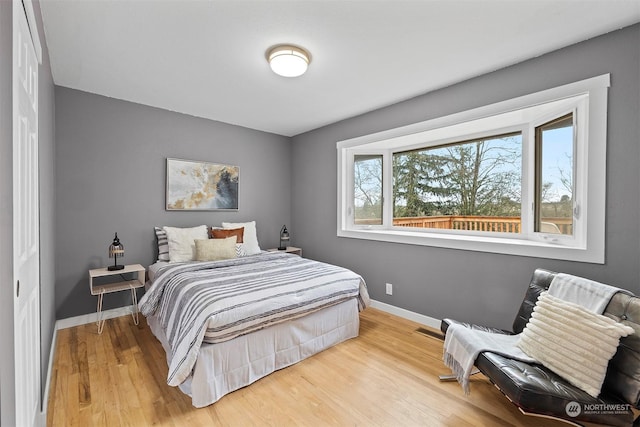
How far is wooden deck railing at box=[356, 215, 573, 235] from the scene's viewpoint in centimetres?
246

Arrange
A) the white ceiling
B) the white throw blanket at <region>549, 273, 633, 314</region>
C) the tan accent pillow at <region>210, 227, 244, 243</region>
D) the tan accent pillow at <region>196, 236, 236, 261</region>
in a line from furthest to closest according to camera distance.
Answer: the tan accent pillow at <region>210, 227, 244, 243</region>, the tan accent pillow at <region>196, 236, 236, 261</region>, the white ceiling, the white throw blanket at <region>549, 273, 633, 314</region>

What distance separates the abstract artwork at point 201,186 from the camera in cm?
371

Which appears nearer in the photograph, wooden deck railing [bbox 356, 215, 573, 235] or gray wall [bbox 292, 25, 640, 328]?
gray wall [bbox 292, 25, 640, 328]

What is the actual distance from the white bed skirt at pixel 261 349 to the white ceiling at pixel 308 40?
2.16 meters

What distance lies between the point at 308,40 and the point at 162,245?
9.11 ft

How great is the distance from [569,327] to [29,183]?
3037 mm

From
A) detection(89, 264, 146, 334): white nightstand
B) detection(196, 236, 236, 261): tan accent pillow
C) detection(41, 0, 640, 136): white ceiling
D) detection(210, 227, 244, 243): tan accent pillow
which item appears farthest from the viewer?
detection(210, 227, 244, 243): tan accent pillow

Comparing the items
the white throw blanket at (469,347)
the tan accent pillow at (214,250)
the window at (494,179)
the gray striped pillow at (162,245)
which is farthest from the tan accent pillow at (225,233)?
the white throw blanket at (469,347)

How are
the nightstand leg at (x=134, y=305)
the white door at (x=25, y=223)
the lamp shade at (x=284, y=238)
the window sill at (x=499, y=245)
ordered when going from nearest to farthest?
the white door at (x=25, y=223)
the window sill at (x=499, y=245)
the nightstand leg at (x=134, y=305)
the lamp shade at (x=284, y=238)

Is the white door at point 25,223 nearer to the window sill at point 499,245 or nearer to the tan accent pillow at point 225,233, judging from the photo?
the tan accent pillow at point 225,233

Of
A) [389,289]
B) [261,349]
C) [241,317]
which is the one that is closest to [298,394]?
[261,349]

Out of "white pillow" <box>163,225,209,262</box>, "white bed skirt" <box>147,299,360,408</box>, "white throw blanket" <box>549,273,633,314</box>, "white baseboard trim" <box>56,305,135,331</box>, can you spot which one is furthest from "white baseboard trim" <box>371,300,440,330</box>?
"white baseboard trim" <box>56,305,135,331</box>

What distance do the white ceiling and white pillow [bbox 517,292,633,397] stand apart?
1845mm

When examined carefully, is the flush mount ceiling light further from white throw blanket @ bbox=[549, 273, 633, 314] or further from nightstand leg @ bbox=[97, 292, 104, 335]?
nightstand leg @ bbox=[97, 292, 104, 335]
